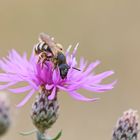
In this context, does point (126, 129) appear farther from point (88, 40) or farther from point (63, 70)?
point (88, 40)

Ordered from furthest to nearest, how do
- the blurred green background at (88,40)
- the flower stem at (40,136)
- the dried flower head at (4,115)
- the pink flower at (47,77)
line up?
1. the blurred green background at (88,40)
2. the dried flower head at (4,115)
3. the pink flower at (47,77)
4. the flower stem at (40,136)

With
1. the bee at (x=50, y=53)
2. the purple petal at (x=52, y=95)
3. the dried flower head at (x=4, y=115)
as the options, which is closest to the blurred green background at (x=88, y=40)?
the dried flower head at (x=4, y=115)

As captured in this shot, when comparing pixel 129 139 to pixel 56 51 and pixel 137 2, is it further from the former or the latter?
pixel 137 2

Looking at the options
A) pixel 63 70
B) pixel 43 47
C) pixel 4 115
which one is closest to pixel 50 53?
pixel 43 47

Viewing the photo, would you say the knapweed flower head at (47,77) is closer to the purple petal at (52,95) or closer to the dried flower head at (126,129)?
the purple petal at (52,95)

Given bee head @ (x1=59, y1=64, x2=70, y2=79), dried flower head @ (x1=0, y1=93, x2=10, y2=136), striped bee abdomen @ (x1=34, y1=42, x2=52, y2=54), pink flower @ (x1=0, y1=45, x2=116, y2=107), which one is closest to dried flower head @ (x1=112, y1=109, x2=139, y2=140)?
pink flower @ (x1=0, y1=45, x2=116, y2=107)
